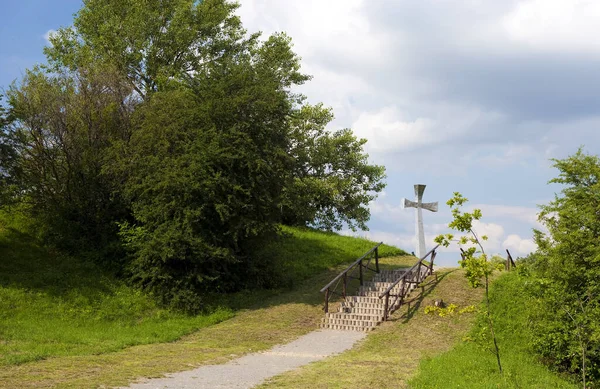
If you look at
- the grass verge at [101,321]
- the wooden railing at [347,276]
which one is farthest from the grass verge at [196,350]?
the wooden railing at [347,276]

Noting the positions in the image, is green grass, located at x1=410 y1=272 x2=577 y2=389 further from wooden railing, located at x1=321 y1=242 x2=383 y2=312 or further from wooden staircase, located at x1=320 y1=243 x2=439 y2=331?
wooden railing, located at x1=321 y1=242 x2=383 y2=312

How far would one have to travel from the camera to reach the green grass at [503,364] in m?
12.4

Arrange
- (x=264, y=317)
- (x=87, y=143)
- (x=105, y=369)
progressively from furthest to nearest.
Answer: (x=87, y=143) < (x=264, y=317) < (x=105, y=369)

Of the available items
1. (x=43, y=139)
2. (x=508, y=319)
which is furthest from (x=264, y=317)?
(x=43, y=139)

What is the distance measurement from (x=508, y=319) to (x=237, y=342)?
8.88 m

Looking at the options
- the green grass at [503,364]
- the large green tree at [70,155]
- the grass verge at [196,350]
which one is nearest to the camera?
the green grass at [503,364]

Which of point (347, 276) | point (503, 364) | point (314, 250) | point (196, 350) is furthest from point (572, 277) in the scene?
point (314, 250)

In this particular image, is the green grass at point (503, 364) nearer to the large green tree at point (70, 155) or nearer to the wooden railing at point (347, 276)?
the wooden railing at point (347, 276)

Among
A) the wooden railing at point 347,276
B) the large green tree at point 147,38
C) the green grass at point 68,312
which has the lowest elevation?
the green grass at point 68,312

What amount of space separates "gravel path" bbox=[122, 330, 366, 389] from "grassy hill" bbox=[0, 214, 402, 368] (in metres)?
3.86

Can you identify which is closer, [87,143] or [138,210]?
[138,210]

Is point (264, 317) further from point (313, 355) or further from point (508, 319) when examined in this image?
point (508, 319)

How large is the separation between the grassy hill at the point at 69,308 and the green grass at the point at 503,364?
872 cm

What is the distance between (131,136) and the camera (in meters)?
25.0
